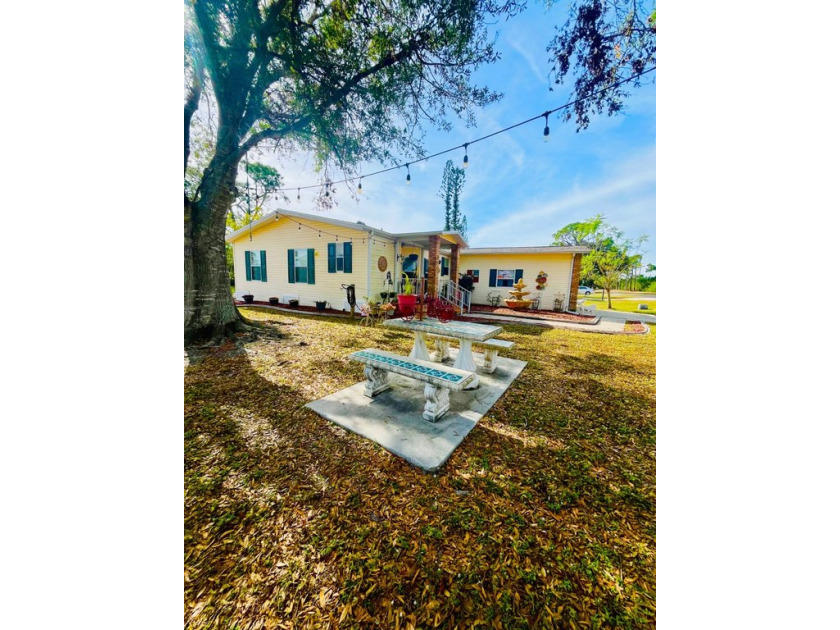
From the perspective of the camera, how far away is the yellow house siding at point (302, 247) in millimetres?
10109

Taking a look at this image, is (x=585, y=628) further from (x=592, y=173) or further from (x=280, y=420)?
(x=592, y=173)

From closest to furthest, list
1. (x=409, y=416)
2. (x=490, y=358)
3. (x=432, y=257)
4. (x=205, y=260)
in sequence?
(x=409, y=416)
(x=490, y=358)
(x=205, y=260)
(x=432, y=257)

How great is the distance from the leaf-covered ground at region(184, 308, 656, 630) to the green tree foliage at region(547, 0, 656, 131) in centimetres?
442

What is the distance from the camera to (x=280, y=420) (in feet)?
9.59

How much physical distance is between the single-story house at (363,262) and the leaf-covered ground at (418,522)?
7.27 meters

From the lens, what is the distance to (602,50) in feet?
11.6

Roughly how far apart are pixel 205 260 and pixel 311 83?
443cm

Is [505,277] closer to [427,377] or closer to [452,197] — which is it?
[427,377]

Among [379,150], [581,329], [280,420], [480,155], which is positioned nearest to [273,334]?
[280,420]

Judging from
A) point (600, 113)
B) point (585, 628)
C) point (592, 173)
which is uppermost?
point (600, 113)

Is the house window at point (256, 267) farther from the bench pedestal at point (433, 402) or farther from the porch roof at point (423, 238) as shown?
the bench pedestal at point (433, 402)

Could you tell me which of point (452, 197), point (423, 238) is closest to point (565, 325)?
point (423, 238)

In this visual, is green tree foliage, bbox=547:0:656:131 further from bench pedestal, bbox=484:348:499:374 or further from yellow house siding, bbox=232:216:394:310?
yellow house siding, bbox=232:216:394:310
